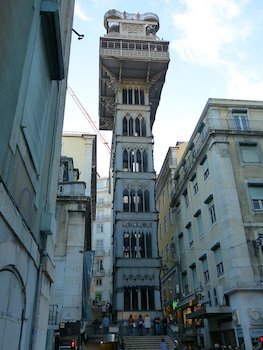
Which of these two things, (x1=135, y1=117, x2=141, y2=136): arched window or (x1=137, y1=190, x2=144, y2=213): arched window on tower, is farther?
(x1=135, y1=117, x2=141, y2=136): arched window

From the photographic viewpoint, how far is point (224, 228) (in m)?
25.7

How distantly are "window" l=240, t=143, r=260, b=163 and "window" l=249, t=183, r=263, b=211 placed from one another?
258cm

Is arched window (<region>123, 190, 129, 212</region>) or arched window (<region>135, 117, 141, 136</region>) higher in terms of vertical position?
arched window (<region>135, 117, 141, 136</region>)

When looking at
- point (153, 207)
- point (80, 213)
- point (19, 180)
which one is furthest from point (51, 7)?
point (153, 207)

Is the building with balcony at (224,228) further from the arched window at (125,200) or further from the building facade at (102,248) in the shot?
the building facade at (102,248)

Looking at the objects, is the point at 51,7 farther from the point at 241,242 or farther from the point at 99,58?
the point at 99,58

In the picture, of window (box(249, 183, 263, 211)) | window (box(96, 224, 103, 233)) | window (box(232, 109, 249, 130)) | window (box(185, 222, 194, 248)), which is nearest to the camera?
window (box(249, 183, 263, 211))

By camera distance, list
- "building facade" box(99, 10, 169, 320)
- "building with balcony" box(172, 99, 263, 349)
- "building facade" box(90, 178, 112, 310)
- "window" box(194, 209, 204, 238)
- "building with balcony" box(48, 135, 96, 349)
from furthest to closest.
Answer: "building facade" box(90, 178, 112, 310) < "building facade" box(99, 10, 169, 320) < "window" box(194, 209, 204, 238) < "building with balcony" box(172, 99, 263, 349) < "building with balcony" box(48, 135, 96, 349)

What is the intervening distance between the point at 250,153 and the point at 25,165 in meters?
26.0

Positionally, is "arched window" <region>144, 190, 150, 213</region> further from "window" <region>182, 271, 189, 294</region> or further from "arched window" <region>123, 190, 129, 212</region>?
"window" <region>182, 271, 189, 294</region>

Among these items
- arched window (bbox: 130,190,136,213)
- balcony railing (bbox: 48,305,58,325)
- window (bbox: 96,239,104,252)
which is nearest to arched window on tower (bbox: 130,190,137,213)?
arched window (bbox: 130,190,136,213)

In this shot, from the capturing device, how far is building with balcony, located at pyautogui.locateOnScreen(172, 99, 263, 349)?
76.3 feet

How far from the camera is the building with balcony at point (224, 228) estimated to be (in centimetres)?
2327

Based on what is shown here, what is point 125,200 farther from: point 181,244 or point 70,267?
point 70,267
